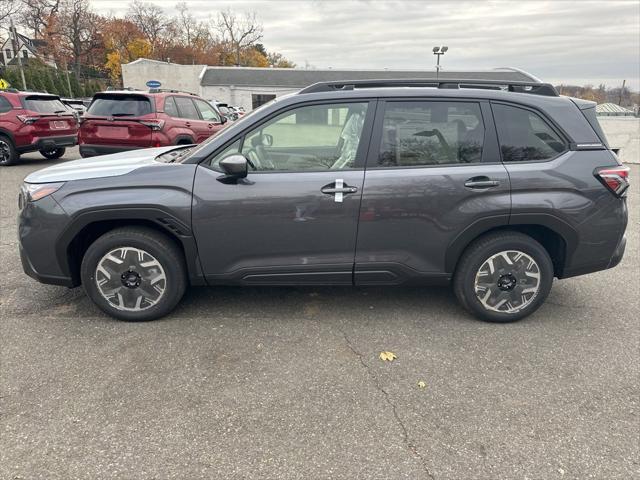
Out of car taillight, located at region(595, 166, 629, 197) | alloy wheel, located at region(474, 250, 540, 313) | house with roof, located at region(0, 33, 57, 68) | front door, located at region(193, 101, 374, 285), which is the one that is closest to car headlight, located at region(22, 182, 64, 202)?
front door, located at region(193, 101, 374, 285)

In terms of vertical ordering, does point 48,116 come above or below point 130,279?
above

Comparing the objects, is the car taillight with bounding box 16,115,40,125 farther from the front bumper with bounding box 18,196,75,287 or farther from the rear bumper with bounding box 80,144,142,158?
the front bumper with bounding box 18,196,75,287

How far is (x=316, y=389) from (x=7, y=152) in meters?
11.6

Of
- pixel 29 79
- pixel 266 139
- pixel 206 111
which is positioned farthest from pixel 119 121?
pixel 29 79

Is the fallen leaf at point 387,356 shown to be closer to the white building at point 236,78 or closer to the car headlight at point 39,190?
the car headlight at point 39,190

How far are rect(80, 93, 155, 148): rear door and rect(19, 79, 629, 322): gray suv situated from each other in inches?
238

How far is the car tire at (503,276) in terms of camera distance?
3.49 meters

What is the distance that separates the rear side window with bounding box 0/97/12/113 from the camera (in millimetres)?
10730

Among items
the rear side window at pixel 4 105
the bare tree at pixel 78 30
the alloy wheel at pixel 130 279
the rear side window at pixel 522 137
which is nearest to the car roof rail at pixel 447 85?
the rear side window at pixel 522 137

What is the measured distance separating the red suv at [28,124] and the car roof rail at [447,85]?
33.0ft

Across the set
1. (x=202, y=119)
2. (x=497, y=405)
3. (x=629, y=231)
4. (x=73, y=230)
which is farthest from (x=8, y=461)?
(x=202, y=119)

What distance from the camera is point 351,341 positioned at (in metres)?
3.34

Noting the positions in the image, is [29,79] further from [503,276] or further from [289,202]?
Result: [503,276]

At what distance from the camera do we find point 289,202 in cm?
329
